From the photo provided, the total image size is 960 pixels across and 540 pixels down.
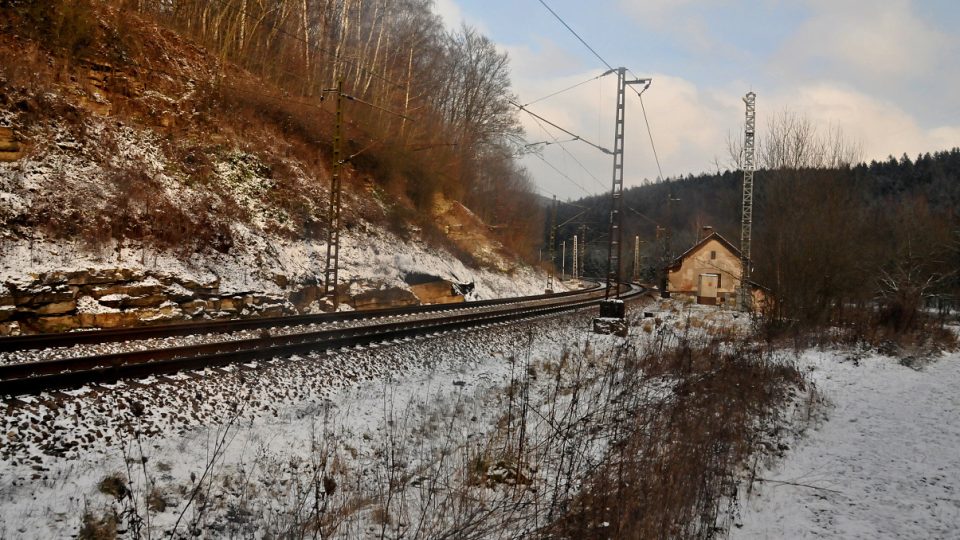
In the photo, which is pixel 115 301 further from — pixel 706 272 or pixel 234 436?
pixel 706 272

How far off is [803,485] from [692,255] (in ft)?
136

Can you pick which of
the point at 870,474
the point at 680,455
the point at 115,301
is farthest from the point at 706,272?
the point at 680,455

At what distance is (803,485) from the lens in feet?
22.4

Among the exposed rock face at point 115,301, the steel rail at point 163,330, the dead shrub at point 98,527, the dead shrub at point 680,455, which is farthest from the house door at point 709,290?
the dead shrub at point 98,527

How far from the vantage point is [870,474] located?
7.23 m

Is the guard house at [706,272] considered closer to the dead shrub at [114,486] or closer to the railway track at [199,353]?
the railway track at [199,353]

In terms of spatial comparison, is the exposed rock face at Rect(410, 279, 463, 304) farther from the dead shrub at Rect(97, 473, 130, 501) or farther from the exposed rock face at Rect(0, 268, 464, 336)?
the dead shrub at Rect(97, 473, 130, 501)

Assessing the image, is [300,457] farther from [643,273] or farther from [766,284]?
[643,273]

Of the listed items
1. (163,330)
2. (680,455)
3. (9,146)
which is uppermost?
(9,146)

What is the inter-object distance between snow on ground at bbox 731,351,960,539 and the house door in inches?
1365

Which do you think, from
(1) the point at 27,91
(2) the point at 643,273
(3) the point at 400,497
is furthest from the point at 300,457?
(2) the point at 643,273

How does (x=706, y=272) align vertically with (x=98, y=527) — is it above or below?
above

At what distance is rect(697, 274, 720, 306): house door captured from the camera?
45625mm

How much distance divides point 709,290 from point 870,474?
4078cm
